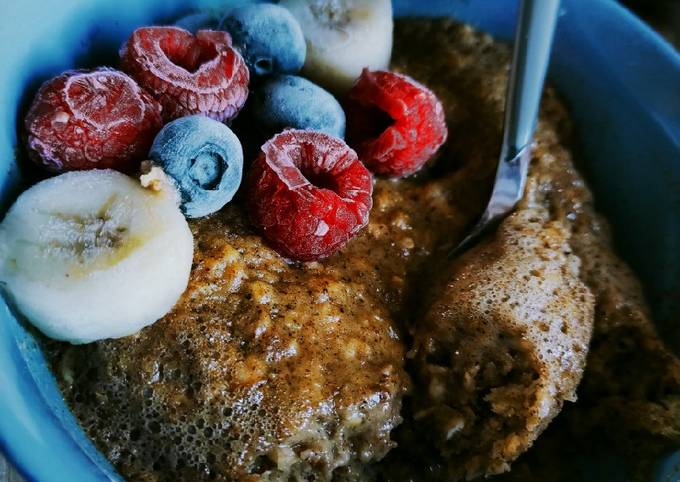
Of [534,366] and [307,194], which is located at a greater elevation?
[307,194]

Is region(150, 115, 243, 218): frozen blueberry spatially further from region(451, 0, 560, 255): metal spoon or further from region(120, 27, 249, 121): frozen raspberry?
region(451, 0, 560, 255): metal spoon

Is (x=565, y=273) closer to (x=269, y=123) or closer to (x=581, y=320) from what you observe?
(x=581, y=320)

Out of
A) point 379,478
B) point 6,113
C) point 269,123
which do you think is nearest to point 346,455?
point 379,478

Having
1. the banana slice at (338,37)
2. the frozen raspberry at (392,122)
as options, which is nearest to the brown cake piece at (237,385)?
the frozen raspberry at (392,122)

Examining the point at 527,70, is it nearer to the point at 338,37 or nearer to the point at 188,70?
the point at 338,37

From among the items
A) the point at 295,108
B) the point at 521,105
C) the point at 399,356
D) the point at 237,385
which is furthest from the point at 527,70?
the point at 237,385

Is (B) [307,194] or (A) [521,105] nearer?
(B) [307,194]
